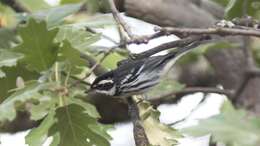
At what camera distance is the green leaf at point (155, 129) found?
3.41 feet

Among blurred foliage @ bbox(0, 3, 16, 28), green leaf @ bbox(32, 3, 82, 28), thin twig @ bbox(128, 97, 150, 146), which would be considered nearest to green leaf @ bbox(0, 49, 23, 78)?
green leaf @ bbox(32, 3, 82, 28)

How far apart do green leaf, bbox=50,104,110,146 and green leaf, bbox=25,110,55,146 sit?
12 mm

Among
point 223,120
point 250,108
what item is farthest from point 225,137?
point 250,108

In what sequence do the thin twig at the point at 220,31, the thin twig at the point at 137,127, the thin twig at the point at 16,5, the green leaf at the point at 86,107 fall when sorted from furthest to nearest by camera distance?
1. the thin twig at the point at 16,5
2. the green leaf at the point at 86,107
3. the thin twig at the point at 137,127
4. the thin twig at the point at 220,31

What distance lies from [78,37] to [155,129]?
0.23 metres

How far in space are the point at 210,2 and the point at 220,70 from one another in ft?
1.38

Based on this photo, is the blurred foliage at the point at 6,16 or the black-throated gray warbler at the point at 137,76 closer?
the black-throated gray warbler at the point at 137,76

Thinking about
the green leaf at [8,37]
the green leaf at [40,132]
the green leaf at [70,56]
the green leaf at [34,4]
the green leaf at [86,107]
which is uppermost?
the green leaf at [70,56]

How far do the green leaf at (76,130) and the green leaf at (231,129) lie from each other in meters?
0.53

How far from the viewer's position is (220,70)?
205 cm

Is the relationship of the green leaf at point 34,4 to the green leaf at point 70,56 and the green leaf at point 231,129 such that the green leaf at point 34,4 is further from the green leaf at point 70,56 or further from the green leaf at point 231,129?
the green leaf at point 231,129

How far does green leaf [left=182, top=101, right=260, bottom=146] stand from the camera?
1.69 ft

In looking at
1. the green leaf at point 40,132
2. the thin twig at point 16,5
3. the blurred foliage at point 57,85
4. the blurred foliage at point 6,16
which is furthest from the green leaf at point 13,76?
the blurred foliage at point 6,16

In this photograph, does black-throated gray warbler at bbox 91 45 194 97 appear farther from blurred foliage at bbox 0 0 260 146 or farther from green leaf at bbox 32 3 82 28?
green leaf at bbox 32 3 82 28
